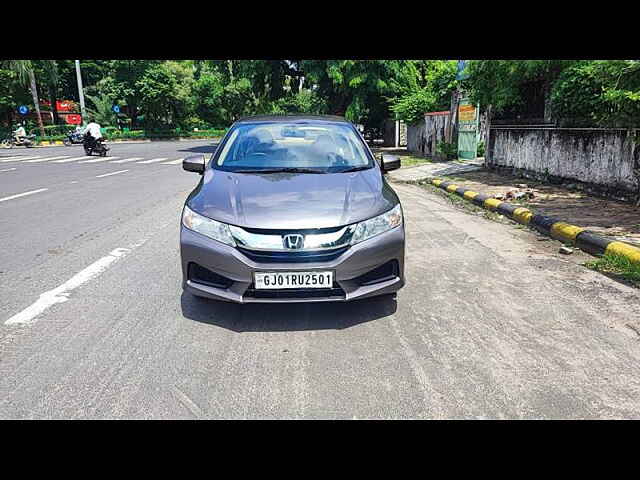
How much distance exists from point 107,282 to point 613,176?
7.98 metres

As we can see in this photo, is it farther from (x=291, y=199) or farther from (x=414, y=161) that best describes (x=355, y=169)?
(x=414, y=161)

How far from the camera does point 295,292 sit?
366cm

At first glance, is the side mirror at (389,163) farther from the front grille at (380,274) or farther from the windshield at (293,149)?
the front grille at (380,274)

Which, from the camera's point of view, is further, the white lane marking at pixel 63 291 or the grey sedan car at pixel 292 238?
the white lane marking at pixel 63 291

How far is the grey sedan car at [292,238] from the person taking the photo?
3631mm

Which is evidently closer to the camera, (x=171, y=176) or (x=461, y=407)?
(x=461, y=407)

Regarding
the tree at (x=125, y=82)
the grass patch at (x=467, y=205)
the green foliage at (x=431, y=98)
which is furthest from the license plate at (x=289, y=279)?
the tree at (x=125, y=82)

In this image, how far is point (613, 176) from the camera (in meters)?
8.82

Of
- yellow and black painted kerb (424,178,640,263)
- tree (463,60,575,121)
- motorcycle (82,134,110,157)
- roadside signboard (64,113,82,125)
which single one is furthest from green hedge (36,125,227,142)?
yellow and black painted kerb (424,178,640,263)

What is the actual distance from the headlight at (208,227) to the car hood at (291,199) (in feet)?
0.15

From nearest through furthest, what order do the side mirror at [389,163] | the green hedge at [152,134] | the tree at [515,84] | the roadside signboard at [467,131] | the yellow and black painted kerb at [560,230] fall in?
the side mirror at [389,163] < the yellow and black painted kerb at [560,230] < the tree at [515,84] < the roadside signboard at [467,131] < the green hedge at [152,134]
